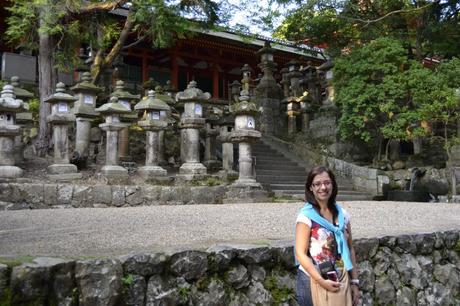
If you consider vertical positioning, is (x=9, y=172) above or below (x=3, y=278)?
above

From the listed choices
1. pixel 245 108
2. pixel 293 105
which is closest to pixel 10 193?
pixel 245 108

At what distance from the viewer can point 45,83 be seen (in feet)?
34.3

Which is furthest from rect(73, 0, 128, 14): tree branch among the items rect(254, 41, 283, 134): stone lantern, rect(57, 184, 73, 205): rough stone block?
rect(254, 41, 283, 134): stone lantern

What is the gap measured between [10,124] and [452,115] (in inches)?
419

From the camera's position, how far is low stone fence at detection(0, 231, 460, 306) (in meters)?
2.47

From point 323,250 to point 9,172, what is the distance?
6.97 meters

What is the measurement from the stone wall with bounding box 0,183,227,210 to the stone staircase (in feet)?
6.62

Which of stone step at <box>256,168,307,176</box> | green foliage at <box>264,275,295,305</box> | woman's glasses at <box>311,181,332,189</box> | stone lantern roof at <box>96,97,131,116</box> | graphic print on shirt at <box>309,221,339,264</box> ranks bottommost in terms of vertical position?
green foliage at <box>264,275,295,305</box>

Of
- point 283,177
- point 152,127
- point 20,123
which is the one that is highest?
point 20,123

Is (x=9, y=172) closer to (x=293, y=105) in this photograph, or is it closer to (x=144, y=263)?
(x=144, y=263)

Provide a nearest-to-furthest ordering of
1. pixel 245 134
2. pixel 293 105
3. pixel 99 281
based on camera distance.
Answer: pixel 99 281
pixel 245 134
pixel 293 105

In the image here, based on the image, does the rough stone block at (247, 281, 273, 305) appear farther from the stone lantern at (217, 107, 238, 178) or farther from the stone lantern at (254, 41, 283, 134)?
the stone lantern at (254, 41, 283, 134)

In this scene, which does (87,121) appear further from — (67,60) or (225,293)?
(225,293)

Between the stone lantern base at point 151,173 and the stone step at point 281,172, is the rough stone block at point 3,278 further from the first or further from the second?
the stone step at point 281,172
